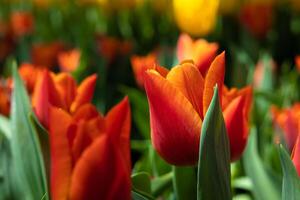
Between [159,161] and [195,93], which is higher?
[195,93]

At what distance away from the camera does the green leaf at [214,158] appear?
0.63 m

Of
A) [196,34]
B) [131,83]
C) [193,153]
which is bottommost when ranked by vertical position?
[131,83]

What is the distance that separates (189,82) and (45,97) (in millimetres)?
238

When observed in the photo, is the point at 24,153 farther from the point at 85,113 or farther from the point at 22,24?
the point at 22,24

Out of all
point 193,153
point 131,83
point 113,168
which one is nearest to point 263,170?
point 193,153

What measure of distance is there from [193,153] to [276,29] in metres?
2.26

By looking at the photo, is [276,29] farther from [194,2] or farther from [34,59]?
[34,59]

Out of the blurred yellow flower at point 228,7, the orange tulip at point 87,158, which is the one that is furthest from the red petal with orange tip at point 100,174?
the blurred yellow flower at point 228,7

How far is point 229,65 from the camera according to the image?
7.79 ft

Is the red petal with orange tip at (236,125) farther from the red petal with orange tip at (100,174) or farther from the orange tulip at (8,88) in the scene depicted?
the orange tulip at (8,88)

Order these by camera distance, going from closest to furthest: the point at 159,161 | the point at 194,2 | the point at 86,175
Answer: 1. the point at 86,175
2. the point at 159,161
3. the point at 194,2

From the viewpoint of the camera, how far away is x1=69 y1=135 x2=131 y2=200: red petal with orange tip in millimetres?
574

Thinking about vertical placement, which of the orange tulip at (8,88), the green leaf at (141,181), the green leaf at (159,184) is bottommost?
the green leaf at (159,184)

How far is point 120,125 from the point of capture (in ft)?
2.03
